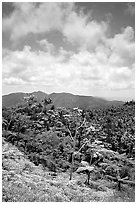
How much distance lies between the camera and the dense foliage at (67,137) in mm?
5691

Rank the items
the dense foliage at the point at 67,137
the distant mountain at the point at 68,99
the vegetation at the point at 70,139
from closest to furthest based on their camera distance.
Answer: the distant mountain at the point at 68,99, the vegetation at the point at 70,139, the dense foliage at the point at 67,137

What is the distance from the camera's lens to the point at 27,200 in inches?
119

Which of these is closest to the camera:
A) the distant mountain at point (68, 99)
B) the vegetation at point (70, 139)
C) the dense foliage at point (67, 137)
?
the distant mountain at point (68, 99)

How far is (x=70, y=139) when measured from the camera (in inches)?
257

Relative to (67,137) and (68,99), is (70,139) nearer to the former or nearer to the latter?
(67,137)

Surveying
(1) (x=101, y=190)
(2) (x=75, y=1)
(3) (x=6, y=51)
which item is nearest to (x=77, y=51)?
(2) (x=75, y=1)

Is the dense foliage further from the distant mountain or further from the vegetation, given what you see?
the distant mountain

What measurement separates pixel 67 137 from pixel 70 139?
0.33 feet

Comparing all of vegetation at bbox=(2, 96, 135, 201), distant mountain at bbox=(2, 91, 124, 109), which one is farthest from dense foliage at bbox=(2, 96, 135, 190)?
distant mountain at bbox=(2, 91, 124, 109)

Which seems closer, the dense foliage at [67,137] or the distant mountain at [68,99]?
the distant mountain at [68,99]

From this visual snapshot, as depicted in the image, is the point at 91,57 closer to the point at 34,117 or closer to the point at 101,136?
the point at 101,136

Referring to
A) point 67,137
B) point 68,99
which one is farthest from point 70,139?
point 68,99

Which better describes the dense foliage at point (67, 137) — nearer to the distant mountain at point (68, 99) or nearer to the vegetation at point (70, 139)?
the vegetation at point (70, 139)

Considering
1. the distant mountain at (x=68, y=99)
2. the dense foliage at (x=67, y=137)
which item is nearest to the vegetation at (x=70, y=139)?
Result: the dense foliage at (x=67, y=137)
